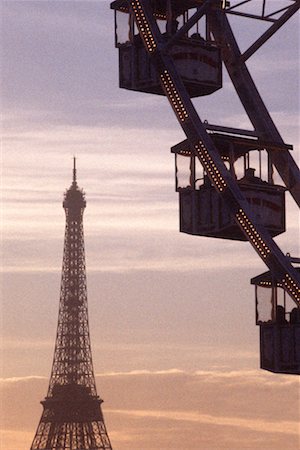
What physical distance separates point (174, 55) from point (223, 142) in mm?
3983

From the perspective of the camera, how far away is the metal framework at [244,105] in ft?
233

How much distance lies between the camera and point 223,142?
240ft

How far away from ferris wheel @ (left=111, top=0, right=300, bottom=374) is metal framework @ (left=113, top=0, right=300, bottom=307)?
0.12ft

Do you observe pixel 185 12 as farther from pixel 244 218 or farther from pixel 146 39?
pixel 244 218

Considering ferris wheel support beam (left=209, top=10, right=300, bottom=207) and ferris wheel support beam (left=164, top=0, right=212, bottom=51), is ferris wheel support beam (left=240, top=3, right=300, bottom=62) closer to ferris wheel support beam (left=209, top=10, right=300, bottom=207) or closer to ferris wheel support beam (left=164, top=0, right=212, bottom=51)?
ferris wheel support beam (left=209, top=10, right=300, bottom=207)

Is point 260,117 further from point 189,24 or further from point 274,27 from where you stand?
point 189,24

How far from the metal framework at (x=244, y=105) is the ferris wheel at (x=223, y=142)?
0.04 metres

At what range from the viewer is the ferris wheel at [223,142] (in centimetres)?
7138

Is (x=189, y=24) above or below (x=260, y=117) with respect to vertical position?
above

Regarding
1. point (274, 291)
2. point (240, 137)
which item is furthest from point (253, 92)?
point (274, 291)

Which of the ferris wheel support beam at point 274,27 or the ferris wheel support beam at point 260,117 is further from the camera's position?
the ferris wheel support beam at point 260,117

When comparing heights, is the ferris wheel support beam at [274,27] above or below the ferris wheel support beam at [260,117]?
above

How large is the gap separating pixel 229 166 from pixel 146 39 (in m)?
5.76

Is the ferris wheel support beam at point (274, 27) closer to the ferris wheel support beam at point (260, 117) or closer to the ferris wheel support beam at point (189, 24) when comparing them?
the ferris wheel support beam at point (260, 117)
